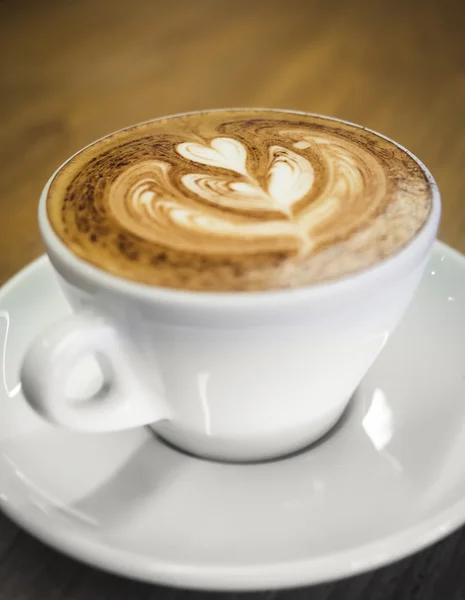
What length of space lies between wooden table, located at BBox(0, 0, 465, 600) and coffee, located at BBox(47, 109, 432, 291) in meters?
0.30

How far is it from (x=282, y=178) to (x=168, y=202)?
108 millimetres

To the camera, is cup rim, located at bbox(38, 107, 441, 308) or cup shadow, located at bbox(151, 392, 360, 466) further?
cup shadow, located at bbox(151, 392, 360, 466)

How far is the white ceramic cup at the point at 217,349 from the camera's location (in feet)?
1.35

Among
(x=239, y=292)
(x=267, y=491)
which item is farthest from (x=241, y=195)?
Answer: (x=267, y=491)

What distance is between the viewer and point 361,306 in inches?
17.2

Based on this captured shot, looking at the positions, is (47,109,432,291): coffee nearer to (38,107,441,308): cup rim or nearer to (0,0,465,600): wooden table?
(38,107,441,308): cup rim

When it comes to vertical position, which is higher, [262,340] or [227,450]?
[262,340]

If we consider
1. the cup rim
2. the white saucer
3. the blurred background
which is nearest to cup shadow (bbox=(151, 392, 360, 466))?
the white saucer

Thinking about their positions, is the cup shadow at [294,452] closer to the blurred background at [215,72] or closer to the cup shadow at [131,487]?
the cup shadow at [131,487]

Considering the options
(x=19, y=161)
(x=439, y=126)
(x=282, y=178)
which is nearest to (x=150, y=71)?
(x=19, y=161)

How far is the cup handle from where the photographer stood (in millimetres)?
431

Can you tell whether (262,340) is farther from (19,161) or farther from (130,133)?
(19,161)

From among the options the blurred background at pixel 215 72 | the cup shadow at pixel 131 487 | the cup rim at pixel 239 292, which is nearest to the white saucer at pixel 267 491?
the cup shadow at pixel 131 487

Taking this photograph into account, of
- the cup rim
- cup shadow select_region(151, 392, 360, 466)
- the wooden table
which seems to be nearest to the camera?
the cup rim
